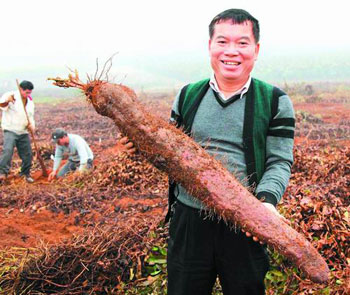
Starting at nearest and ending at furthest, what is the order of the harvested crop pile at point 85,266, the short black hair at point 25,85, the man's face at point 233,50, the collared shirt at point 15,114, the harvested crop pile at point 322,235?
the man's face at point 233,50 < the harvested crop pile at point 322,235 < the harvested crop pile at point 85,266 < the short black hair at point 25,85 < the collared shirt at point 15,114

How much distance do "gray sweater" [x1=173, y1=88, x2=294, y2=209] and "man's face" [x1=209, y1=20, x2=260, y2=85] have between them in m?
0.12

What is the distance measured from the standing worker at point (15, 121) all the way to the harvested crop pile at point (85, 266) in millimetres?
3682

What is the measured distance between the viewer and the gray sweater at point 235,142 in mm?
1529

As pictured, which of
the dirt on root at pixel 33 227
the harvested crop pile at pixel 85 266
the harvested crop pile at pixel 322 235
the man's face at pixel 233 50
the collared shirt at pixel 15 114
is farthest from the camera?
the collared shirt at pixel 15 114

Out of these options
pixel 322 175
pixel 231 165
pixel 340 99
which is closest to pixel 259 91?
pixel 231 165

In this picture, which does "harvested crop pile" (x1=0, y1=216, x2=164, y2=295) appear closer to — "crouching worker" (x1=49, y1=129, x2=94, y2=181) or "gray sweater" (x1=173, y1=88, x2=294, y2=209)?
"gray sweater" (x1=173, y1=88, x2=294, y2=209)

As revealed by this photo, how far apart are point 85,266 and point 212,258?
1300 mm

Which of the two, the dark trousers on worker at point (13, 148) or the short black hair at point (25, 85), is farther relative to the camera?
the dark trousers on worker at point (13, 148)

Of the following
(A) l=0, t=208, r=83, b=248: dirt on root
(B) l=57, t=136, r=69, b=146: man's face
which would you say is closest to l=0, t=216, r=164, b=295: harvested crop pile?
(A) l=0, t=208, r=83, b=248: dirt on root

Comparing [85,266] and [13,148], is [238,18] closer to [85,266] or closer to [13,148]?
[85,266]

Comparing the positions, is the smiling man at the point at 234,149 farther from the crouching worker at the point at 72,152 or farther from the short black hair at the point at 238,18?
the crouching worker at the point at 72,152

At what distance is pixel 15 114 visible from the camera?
18.9 feet

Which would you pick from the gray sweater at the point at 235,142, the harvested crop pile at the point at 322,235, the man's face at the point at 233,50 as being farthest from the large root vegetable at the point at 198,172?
the harvested crop pile at the point at 322,235

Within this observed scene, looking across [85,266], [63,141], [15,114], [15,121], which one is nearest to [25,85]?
[15,114]
